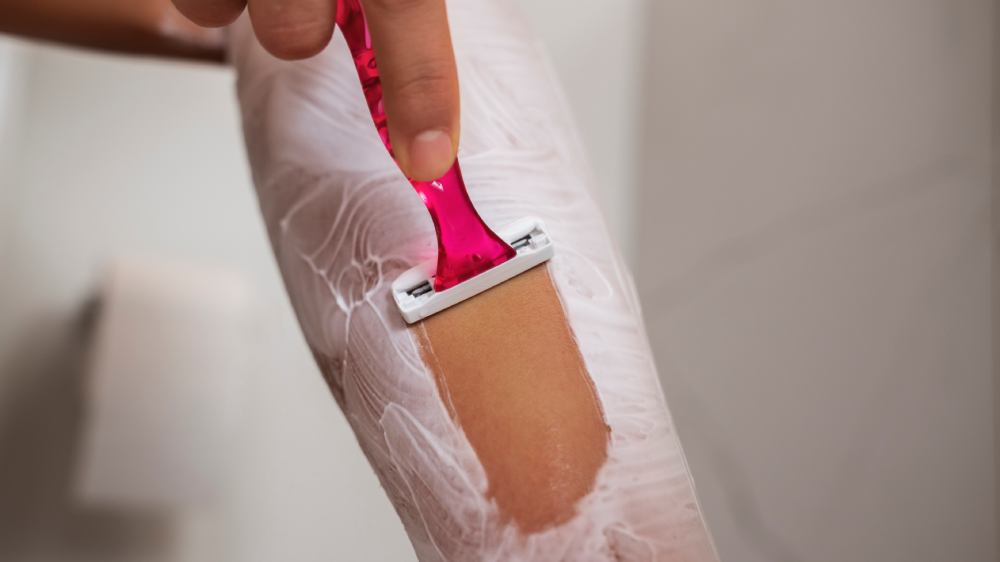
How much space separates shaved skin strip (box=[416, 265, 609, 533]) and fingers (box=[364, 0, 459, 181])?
0.29 feet

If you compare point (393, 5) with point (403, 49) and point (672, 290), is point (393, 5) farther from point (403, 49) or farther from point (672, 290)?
point (672, 290)

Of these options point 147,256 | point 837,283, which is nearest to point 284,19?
point 837,283

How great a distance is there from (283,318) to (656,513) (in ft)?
2.17

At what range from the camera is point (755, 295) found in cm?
73

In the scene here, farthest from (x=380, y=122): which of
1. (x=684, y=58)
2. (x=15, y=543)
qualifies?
(x=15, y=543)

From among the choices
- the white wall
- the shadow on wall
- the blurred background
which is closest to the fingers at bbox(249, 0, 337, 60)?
the blurred background

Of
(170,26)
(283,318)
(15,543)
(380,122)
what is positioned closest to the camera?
(380,122)

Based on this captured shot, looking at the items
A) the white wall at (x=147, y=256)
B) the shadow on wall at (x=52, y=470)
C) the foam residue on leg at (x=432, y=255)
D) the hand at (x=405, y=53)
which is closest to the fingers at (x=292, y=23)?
the hand at (x=405, y=53)

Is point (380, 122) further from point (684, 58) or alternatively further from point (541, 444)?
point (684, 58)

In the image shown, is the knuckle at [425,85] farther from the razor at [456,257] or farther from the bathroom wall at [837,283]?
the bathroom wall at [837,283]

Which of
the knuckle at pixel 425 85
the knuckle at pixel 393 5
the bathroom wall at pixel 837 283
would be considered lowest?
the bathroom wall at pixel 837 283

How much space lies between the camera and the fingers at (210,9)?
1.13ft

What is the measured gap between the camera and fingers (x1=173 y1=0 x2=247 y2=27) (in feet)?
1.13

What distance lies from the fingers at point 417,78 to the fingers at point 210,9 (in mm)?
62
